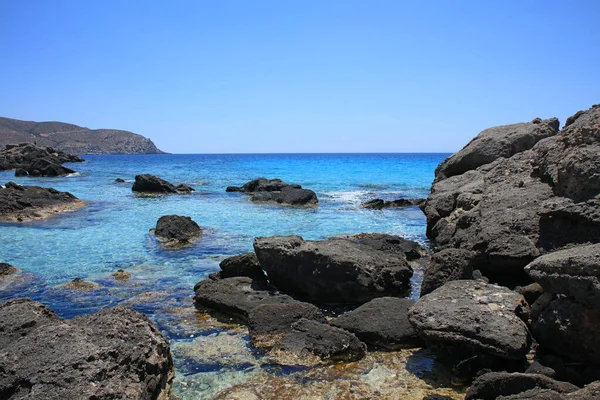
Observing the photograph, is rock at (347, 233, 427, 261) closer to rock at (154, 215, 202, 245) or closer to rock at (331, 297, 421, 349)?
rock at (331, 297, 421, 349)

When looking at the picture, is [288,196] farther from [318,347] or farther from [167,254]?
[318,347]

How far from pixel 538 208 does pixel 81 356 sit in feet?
27.8

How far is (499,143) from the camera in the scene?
17047mm

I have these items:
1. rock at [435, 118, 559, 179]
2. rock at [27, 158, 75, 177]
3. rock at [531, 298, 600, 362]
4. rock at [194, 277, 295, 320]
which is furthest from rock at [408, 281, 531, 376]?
rock at [27, 158, 75, 177]

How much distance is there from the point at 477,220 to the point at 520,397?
21.5 feet

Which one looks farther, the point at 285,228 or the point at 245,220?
the point at 245,220

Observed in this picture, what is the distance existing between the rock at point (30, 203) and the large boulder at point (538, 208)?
1778cm

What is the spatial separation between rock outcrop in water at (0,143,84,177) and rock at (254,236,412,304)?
1947 inches

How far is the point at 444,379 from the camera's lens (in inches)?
259

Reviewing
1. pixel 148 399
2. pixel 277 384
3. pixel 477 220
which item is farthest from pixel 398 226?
pixel 148 399

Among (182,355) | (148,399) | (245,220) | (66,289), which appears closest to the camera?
(148,399)

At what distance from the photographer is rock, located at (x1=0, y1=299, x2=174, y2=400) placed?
16.6 feet

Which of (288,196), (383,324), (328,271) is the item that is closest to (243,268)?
(328,271)

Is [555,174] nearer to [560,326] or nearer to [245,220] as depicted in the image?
[560,326]
